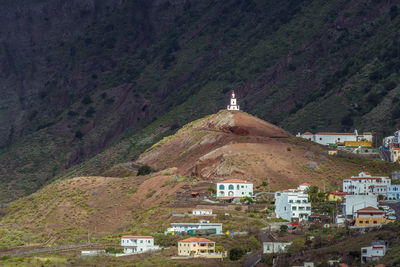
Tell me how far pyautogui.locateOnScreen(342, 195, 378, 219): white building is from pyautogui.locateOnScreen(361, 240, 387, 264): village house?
939 inches

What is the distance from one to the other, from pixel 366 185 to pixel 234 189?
51.1ft

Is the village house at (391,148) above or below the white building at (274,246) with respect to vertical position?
above

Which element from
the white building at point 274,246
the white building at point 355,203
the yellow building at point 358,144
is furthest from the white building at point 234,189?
the yellow building at point 358,144

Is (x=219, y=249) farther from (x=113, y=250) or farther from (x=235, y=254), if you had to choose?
(x=113, y=250)

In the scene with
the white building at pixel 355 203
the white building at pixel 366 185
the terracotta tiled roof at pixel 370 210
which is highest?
the white building at pixel 366 185

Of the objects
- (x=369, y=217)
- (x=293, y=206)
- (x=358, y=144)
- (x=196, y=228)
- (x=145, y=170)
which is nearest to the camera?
(x=369, y=217)

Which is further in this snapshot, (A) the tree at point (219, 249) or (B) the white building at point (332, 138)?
(B) the white building at point (332, 138)

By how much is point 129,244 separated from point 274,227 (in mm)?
15055

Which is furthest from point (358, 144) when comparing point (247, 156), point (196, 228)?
point (196, 228)

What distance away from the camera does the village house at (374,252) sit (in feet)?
312

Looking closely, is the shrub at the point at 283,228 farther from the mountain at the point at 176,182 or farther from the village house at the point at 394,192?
the village house at the point at 394,192

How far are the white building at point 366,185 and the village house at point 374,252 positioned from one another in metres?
37.4

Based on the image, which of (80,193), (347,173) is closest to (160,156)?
(80,193)

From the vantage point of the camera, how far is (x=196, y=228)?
126m
